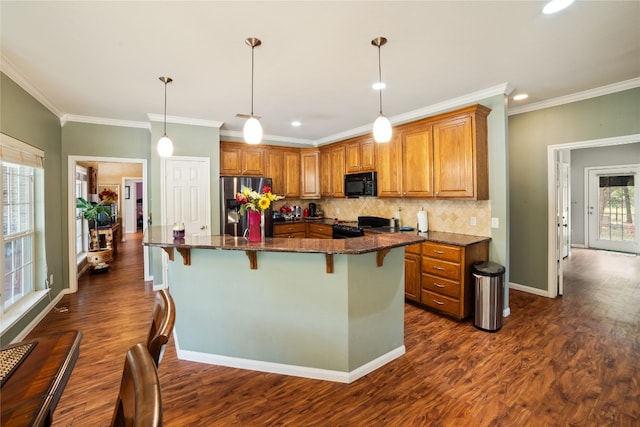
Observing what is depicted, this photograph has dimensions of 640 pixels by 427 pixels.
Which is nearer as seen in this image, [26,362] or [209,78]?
[26,362]

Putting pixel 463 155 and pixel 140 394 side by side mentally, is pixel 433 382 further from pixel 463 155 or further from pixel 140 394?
pixel 463 155

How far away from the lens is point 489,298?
10.1ft

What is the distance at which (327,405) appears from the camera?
2.03 m

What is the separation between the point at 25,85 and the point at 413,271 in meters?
4.79

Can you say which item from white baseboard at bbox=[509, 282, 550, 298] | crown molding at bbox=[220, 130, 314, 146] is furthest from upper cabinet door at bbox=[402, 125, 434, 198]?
crown molding at bbox=[220, 130, 314, 146]

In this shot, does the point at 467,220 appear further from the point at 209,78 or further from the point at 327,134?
the point at 209,78

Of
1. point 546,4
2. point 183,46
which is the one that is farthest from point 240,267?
point 546,4

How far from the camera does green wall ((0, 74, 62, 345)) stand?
2.73 m

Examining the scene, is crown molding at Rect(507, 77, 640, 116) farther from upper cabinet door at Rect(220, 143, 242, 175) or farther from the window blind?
the window blind

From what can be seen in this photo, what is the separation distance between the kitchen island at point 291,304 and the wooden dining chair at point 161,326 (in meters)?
0.94

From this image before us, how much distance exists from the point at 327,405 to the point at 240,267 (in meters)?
1.21

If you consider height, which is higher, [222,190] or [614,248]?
[222,190]

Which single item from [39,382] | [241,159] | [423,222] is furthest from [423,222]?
[39,382]

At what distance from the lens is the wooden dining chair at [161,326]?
1.01 meters
